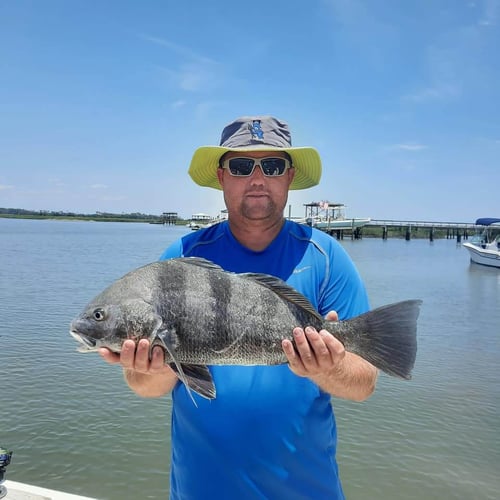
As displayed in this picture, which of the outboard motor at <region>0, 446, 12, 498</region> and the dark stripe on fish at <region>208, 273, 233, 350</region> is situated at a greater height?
the dark stripe on fish at <region>208, 273, 233, 350</region>

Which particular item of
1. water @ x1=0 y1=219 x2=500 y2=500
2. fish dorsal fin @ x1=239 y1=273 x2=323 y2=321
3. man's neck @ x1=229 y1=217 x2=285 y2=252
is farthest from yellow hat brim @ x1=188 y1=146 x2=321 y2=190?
water @ x1=0 y1=219 x2=500 y2=500

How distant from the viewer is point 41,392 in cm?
1115

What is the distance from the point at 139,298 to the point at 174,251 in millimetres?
680

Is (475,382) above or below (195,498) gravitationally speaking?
below

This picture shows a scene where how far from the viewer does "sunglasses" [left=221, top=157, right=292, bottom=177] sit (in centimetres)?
332

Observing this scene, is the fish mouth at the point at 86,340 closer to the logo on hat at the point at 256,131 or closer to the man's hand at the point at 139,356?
the man's hand at the point at 139,356

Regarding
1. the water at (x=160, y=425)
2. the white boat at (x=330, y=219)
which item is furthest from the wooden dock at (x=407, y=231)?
the water at (x=160, y=425)

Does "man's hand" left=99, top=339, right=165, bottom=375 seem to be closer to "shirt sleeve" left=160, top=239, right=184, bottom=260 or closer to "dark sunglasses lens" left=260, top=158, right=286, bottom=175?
"shirt sleeve" left=160, top=239, right=184, bottom=260

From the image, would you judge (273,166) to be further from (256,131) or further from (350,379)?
→ (350,379)

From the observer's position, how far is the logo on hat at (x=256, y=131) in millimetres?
3332

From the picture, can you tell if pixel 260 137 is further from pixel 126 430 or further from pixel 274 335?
pixel 126 430

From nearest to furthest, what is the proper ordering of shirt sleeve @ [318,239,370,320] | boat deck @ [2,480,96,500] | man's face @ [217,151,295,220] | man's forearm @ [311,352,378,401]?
man's forearm @ [311,352,378,401] → shirt sleeve @ [318,239,370,320] → man's face @ [217,151,295,220] → boat deck @ [2,480,96,500]

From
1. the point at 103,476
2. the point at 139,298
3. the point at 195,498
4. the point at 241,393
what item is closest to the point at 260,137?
the point at 139,298

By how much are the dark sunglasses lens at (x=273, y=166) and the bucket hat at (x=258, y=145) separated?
0.09m
